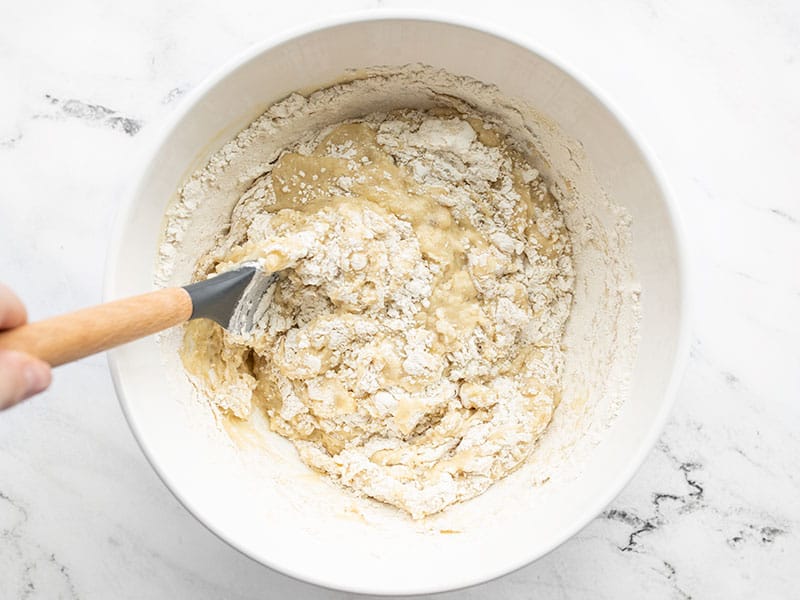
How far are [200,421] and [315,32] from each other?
0.88m

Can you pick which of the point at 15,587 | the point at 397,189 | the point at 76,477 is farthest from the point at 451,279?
the point at 15,587

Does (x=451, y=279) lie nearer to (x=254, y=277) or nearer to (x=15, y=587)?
(x=254, y=277)

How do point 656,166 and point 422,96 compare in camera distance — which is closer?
point 656,166

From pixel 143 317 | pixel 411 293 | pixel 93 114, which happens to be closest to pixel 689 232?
pixel 411 293

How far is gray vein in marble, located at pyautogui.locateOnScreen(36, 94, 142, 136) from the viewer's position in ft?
6.10

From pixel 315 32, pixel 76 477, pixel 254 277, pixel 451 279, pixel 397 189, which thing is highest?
pixel 315 32

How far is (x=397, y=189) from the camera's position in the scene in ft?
5.84

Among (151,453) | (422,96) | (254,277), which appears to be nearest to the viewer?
(151,453)

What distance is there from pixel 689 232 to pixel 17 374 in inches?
60.6

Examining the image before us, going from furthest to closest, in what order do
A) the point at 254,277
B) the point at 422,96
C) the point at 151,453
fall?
the point at 422,96 → the point at 254,277 → the point at 151,453

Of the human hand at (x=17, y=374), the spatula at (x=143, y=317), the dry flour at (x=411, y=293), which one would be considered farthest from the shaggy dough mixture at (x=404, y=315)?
the human hand at (x=17, y=374)

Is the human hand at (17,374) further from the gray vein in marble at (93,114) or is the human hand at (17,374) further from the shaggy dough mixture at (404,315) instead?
the gray vein in marble at (93,114)

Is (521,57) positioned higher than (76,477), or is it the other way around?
(521,57)

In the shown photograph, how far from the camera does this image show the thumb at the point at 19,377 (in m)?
1.04
